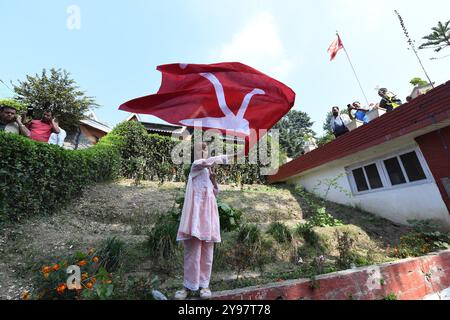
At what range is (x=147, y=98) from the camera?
355cm

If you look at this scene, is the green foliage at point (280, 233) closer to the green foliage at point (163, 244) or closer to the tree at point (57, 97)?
the green foliage at point (163, 244)

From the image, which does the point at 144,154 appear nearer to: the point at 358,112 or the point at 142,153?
the point at 142,153

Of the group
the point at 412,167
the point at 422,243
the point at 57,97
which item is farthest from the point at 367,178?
the point at 57,97

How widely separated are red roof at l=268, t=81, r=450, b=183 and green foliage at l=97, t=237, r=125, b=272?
670cm

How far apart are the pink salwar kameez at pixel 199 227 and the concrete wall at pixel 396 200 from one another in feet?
19.9

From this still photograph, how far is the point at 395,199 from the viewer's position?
694cm

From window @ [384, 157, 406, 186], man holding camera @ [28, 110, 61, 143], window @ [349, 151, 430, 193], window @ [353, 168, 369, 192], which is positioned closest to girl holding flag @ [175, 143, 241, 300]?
man holding camera @ [28, 110, 61, 143]

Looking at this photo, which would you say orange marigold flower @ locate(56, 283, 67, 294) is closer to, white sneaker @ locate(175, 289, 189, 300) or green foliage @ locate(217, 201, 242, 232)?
white sneaker @ locate(175, 289, 189, 300)

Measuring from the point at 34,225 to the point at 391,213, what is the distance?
906cm

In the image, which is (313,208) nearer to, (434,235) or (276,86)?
(434,235)

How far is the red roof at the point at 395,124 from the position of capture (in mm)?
5062

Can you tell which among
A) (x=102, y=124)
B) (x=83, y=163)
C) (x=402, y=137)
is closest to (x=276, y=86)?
(x=402, y=137)

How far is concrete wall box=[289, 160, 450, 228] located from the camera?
583 cm
